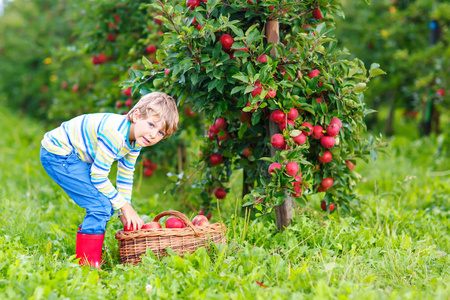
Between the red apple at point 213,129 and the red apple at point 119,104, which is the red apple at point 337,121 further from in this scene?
the red apple at point 119,104

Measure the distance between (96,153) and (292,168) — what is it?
1.20 metres

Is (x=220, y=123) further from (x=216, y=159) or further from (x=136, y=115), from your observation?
(x=136, y=115)

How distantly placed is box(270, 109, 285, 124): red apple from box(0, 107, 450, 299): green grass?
574 mm

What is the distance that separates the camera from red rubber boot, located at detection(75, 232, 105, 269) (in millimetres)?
2609

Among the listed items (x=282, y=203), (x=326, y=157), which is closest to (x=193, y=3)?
(x=326, y=157)

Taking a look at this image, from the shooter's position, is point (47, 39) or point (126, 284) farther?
point (47, 39)

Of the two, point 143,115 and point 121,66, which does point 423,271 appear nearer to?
point 143,115

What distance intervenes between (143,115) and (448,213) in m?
2.90

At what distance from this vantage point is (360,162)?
251 inches

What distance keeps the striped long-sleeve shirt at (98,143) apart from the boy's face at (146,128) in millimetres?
74

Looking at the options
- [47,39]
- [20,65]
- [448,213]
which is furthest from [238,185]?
[20,65]

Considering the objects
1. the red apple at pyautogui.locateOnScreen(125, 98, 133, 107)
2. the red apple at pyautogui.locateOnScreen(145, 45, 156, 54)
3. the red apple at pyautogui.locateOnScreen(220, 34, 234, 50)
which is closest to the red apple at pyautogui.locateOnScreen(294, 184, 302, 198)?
the red apple at pyautogui.locateOnScreen(220, 34, 234, 50)

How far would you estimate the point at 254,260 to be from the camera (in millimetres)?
2494

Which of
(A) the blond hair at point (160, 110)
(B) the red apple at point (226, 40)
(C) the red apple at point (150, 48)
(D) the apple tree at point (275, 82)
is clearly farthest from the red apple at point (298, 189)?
(C) the red apple at point (150, 48)
